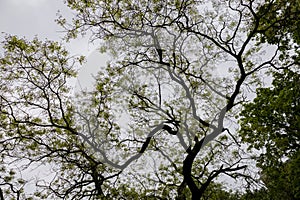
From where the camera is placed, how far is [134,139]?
32.3 feet

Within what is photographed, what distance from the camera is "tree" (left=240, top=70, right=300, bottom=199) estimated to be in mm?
6582

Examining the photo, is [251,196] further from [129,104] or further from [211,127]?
[129,104]

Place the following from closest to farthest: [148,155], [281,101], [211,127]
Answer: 1. [281,101]
2. [211,127]
3. [148,155]

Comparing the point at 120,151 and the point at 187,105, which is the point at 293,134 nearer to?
the point at 187,105

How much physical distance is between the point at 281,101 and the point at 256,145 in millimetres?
1484


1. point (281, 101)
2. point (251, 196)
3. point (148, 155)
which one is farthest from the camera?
point (148, 155)

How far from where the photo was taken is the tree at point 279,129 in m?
6.58

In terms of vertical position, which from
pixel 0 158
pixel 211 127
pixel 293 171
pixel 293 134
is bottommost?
pixel 293 171

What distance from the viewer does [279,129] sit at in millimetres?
7020

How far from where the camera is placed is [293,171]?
6555mm

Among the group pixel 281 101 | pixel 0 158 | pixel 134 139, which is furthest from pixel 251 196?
pixel 0 158

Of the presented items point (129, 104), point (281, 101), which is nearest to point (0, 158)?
point (129, 104)

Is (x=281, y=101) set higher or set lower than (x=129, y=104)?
lower

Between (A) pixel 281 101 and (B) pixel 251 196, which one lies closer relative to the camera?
(A) pixel 281 101
